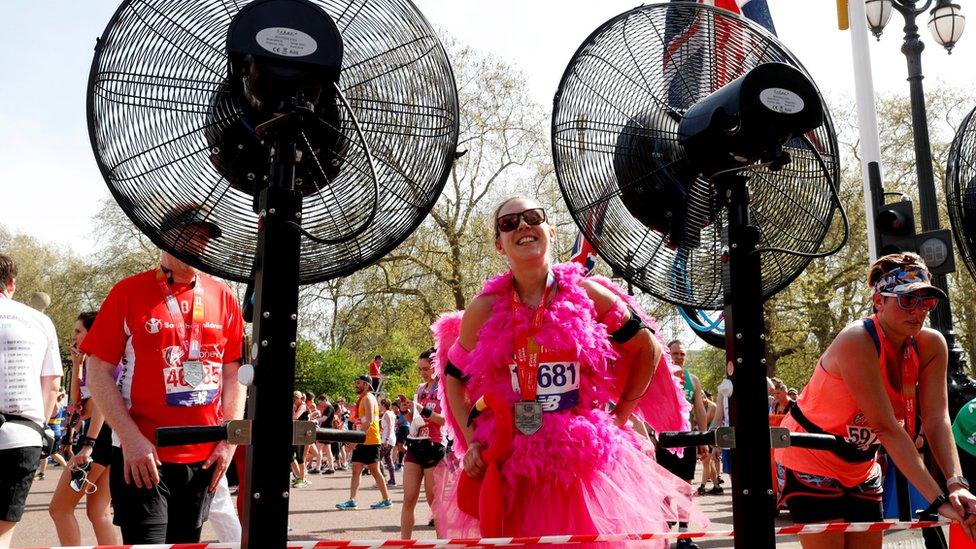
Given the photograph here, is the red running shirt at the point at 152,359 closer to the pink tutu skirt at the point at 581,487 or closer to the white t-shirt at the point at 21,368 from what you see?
the white t-shirt at the point at 21,368

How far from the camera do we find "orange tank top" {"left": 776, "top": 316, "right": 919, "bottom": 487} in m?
3.55

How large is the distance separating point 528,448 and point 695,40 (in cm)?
164

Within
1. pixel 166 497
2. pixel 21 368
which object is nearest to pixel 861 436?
pixel 166 497

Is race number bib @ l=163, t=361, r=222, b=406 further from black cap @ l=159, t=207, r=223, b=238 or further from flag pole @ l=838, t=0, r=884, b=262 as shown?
flag pole @ l=838, t=0, r=884, b=262

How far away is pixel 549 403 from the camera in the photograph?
3.19m

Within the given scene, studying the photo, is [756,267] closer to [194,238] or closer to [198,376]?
[194,238]

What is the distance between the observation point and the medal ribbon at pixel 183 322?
144 inches

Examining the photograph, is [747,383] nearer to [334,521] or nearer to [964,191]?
[964,191]

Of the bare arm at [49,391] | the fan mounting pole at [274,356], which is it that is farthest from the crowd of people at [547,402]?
the fan mounting pole at [274,356]

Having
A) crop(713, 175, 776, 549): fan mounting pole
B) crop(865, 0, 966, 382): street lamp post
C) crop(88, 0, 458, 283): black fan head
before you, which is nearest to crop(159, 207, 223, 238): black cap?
crop(88, 0, 458, 283): black fan head

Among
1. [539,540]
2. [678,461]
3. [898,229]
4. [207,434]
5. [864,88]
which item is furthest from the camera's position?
[864,88]

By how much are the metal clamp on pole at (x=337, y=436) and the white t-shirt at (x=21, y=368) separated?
2.52 metres

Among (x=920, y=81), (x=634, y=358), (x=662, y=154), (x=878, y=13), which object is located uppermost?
(x=878, y=13)

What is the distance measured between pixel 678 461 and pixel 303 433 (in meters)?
5.33
